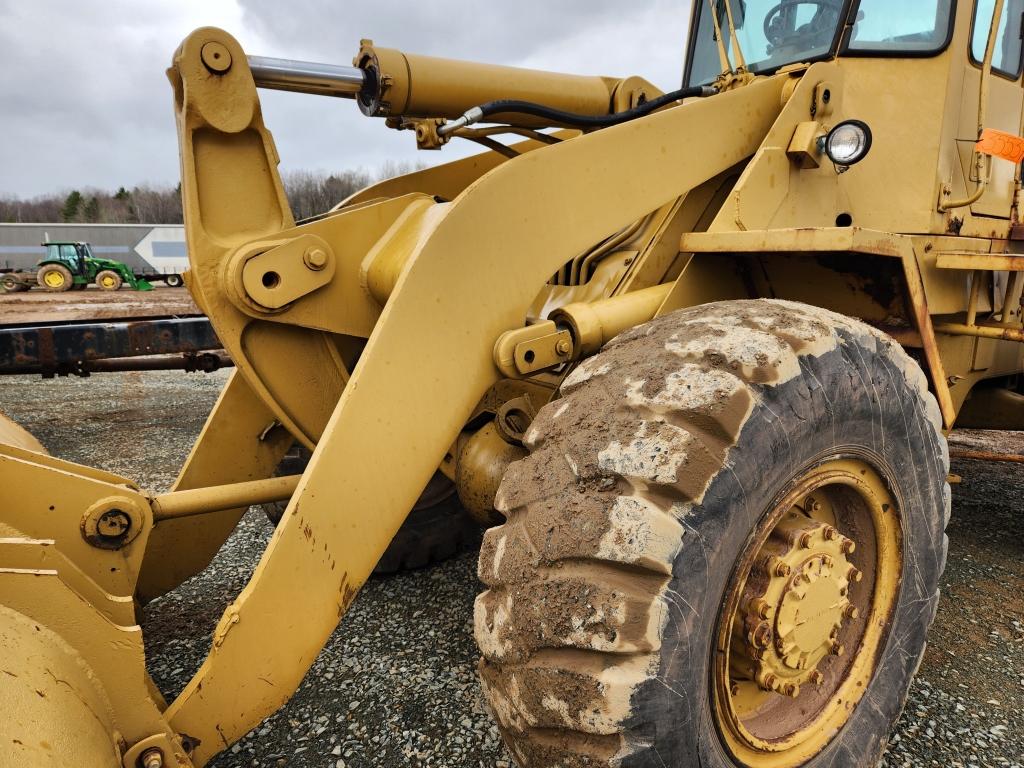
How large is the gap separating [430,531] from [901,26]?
9.01ft

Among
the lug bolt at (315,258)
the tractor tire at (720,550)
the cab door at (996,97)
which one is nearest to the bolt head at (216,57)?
A: the lug bolt at (315,258)

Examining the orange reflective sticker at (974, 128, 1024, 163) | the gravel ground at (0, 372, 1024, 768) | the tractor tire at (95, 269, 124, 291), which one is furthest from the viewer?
the tractor tire at (95, 269, 124, 291)

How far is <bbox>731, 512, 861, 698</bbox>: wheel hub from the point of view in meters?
1.62

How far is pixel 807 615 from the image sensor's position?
65.7 inches

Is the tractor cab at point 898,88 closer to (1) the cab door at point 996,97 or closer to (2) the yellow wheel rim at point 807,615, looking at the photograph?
(1) the cab door at point 996,97

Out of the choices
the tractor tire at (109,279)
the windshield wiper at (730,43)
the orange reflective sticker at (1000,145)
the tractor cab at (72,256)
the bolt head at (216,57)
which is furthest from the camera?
the tractor cab at (72,256)

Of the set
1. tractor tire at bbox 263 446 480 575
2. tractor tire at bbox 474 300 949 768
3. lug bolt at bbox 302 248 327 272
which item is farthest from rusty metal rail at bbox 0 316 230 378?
tractor tire at bbox 474 300 949 768

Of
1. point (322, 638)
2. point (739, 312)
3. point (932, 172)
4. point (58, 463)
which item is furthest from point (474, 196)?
point (932, 172)

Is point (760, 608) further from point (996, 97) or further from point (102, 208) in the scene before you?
point (102, 208)

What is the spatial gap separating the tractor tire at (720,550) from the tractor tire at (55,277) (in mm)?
23117

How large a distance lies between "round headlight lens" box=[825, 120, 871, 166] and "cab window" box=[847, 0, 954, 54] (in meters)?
0.54

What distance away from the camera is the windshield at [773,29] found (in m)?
2.57

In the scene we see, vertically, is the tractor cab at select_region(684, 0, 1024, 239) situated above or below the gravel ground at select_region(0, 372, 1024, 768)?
above

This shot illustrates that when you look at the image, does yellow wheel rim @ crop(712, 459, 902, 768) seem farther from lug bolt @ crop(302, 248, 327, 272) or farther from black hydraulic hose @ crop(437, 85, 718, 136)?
lug bolt @ crop(302, 248, 327, 272)
